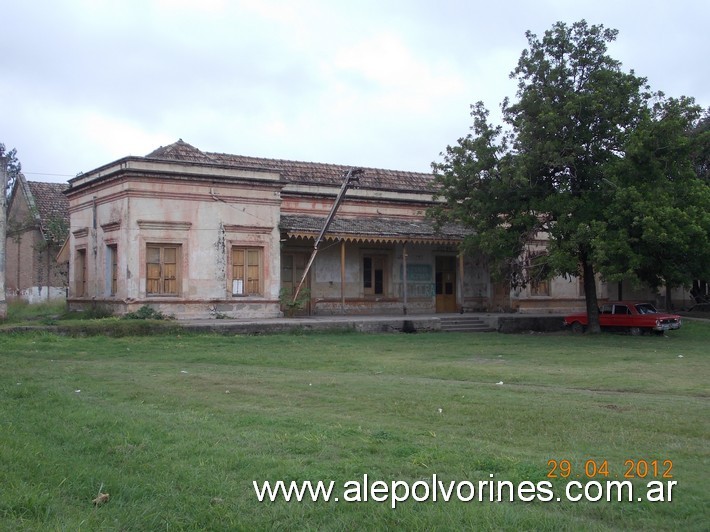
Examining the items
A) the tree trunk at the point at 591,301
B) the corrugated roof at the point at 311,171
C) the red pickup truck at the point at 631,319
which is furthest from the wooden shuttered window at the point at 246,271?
the red pickup truck at the point at 631,319

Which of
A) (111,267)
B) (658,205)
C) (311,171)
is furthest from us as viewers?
(311,171)

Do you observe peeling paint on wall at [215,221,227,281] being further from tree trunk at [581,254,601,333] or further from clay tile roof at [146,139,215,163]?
tree trunk at [581,254,601,333]

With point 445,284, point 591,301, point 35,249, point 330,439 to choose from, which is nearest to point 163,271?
point 445,284

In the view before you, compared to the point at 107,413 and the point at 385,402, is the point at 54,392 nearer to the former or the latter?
the point at 107,413

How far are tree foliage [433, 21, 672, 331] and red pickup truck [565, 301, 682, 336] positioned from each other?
3.36 metres

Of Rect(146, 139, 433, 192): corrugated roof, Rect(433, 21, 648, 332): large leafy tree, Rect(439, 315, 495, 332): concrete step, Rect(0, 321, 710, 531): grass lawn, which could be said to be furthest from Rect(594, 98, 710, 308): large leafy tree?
Rect(146, 139, 433, 192): corrugated roof

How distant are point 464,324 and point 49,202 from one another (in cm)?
2170

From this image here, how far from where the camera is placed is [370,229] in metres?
26.3

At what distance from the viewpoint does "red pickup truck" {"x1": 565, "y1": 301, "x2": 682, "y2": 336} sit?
24344mm

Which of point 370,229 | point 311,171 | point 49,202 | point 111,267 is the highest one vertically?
point 311,171

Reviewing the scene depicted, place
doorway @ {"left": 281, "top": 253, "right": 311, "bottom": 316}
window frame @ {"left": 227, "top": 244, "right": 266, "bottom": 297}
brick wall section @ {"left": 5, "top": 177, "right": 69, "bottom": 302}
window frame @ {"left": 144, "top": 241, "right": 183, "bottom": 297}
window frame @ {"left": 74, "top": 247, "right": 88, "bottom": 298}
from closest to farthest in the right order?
window frame @ {"left": 144, "top": 241, "right": 183, "bottom": 297}, window frame @ {"left": 227, "top": 244, "right": 266, "bottom": 297}, window frame @ {"left": 74, "top": 247, "right": 88, "bottom": 298}, doorway @ {"left": 281, "top": 253, "right": 311, "bottom": 316}, brick wall section @ {"left": 5, "top": 177, "right": 69, "bottom": 302}

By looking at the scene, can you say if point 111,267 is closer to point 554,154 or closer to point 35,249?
point 35,249

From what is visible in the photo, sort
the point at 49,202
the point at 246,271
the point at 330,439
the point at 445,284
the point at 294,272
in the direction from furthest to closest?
the point at 49,202 → the point at 445,284 → the point at 294,272 → the point at 246,271 → the point at 330,439

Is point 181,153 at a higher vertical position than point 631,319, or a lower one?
higher
